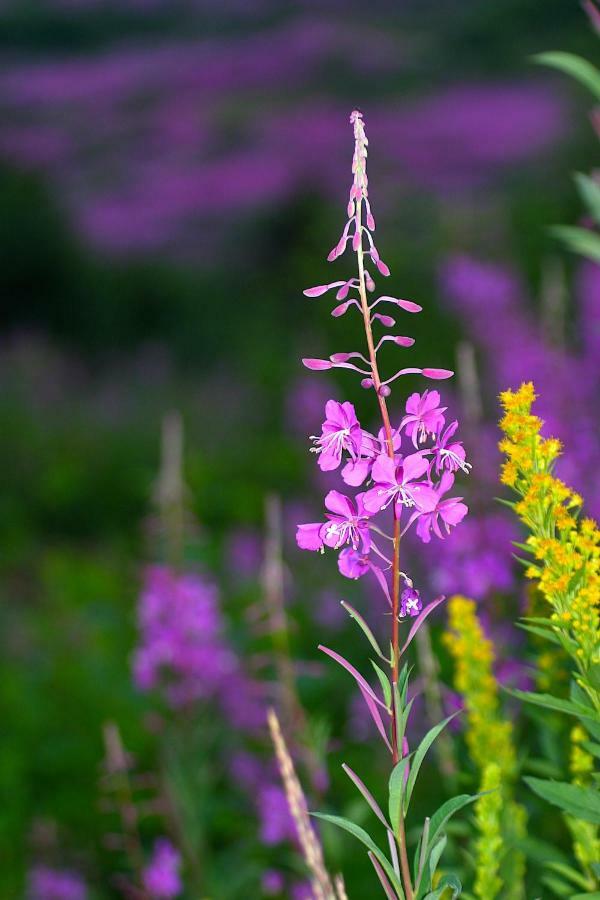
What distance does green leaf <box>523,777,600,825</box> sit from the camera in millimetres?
977

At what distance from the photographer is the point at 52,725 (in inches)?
139

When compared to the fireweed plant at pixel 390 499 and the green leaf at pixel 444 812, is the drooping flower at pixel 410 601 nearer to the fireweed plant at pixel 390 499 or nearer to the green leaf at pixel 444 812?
the fireweed plant at pixel 390 499

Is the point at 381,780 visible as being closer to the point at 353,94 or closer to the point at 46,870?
the point at 46,870

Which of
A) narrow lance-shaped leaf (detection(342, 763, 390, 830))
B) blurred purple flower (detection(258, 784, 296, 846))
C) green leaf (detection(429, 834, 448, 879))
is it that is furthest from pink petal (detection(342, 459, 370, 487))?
blurred purple flower (detection(258, 784, 296, 846))

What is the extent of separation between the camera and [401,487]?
2.78ft

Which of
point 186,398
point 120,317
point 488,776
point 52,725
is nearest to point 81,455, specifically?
point 186,398

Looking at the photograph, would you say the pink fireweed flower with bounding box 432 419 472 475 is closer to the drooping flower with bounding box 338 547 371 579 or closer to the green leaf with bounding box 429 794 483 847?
the drooping flower with bounding box 338 547 371 579

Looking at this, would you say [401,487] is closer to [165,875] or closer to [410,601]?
[410,601]

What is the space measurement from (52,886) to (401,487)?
2.11 meters

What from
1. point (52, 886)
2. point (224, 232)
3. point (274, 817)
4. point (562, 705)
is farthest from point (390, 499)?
point (224, 232)

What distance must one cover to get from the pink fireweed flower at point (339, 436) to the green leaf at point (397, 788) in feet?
0.80

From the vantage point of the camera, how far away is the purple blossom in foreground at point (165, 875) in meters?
2.26

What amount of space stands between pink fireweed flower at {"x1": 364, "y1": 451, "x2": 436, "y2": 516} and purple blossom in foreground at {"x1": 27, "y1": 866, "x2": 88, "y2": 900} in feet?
6.81

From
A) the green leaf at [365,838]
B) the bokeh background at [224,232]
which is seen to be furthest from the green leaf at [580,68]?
the bokeh background at [224,232]
